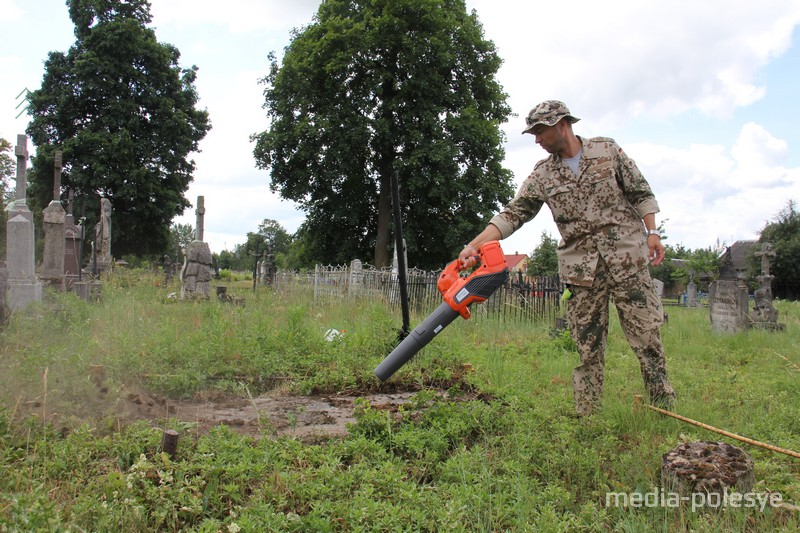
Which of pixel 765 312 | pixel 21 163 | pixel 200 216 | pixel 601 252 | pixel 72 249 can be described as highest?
pixel 21 163

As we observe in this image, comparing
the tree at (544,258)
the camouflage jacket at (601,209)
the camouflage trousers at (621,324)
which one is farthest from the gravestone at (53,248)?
the tree at (544,258)

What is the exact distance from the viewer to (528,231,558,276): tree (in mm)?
35150

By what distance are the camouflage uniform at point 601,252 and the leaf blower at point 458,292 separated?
0.52 m

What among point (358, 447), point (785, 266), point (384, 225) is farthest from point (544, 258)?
point (358, 447)

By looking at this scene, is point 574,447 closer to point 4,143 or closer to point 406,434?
point 406,434

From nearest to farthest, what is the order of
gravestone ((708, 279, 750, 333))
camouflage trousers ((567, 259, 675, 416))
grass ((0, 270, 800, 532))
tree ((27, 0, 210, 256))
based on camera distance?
grass ((0, 270, 800, 532)) < camouflage trousers ((567, 259, 675, 416)) < gravestone ((708, 279, 750, 333)) < tree ((27, 0, 210, 256))

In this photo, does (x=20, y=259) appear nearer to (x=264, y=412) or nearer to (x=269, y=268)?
(x=264, y=412)

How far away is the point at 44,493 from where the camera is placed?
2125 mm

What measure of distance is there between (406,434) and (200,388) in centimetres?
193

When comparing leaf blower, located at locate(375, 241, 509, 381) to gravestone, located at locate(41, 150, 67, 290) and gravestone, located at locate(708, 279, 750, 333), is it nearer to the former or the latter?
gravestone, located at locate(708, 279, 750, 333)

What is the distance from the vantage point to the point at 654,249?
331 cm

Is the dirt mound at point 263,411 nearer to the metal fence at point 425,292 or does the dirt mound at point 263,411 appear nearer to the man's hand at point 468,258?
the man's hand at point 468,258

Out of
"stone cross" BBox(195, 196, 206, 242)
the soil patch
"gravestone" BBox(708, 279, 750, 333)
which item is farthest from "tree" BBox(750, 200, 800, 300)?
the soil patch

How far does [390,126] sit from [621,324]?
62.1 ft
